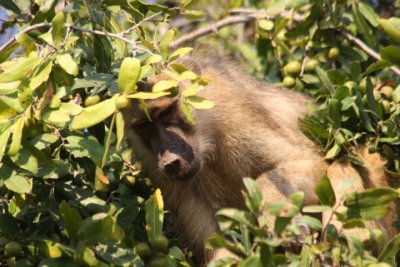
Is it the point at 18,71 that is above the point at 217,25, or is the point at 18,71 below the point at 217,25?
above

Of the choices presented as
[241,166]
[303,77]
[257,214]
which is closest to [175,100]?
[241,166]

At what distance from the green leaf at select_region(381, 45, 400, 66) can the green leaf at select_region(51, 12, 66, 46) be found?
1.83 m

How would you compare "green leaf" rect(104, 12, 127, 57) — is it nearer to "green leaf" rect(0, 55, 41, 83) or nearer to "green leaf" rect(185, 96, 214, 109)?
"green leaf" rect(0, 55, 41, 83)

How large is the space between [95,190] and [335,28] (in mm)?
2449

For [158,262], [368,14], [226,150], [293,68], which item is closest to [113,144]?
[158,262]

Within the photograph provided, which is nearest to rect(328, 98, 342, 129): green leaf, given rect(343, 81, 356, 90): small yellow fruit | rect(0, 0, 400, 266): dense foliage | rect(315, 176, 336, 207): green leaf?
rect(0, 0, 400, 266): dense foliage

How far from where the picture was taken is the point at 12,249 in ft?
13.8

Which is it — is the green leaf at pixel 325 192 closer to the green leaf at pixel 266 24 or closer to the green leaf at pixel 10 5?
the green leaf at pixel 10 5

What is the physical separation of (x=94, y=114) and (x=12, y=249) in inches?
38.7

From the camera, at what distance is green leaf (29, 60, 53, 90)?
12.8ft

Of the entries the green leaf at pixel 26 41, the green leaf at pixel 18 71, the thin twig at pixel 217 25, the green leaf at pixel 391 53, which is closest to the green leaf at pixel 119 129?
the green leaf at pixel 18 71

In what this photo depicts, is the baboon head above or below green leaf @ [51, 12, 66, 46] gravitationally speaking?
below

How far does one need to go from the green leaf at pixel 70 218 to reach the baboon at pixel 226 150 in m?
1.22

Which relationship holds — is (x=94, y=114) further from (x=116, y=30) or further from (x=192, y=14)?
(x=192, y=14)
